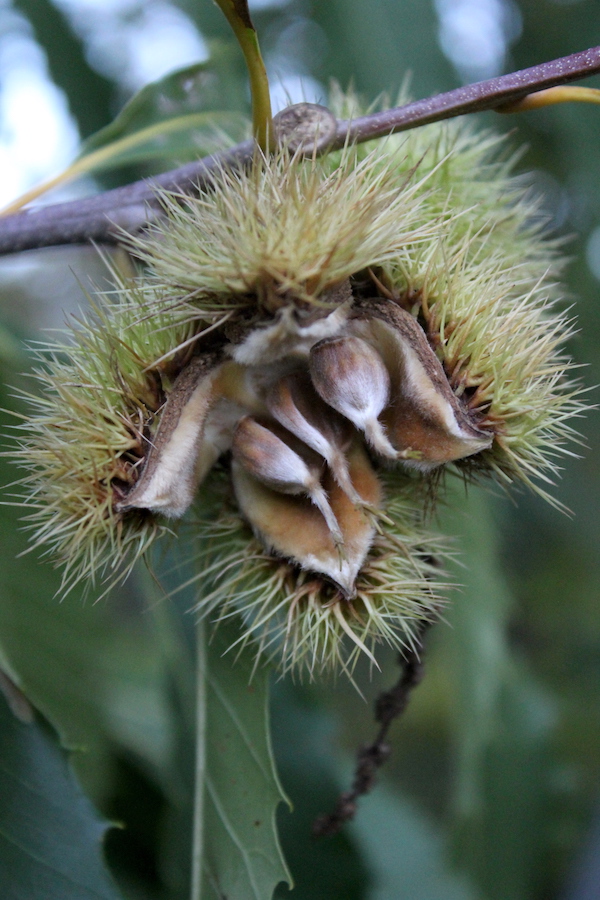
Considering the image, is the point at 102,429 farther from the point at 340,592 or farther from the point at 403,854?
the point at 403,854

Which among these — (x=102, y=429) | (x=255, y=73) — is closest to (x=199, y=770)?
(x=102, y=429)

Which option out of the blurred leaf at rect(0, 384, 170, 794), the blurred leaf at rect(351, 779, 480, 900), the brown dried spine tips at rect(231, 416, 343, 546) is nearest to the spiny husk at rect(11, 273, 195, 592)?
the brown dried spine tips at rect(231, 416, 343, 546)

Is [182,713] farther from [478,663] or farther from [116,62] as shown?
[116,62]

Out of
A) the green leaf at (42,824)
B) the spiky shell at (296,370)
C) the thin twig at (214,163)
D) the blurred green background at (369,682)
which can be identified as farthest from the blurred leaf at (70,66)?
the green leaf at (42,824)

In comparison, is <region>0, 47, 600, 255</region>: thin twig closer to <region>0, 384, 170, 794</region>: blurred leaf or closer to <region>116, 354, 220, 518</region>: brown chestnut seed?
<region>116, 354, 220, 518</region>: brown chestnut seed

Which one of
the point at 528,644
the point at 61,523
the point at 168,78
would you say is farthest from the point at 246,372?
the point at 528,644

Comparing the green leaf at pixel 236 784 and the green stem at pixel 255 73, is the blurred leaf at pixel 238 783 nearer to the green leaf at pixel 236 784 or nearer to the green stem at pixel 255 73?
the green leaf at pixel 236 784
